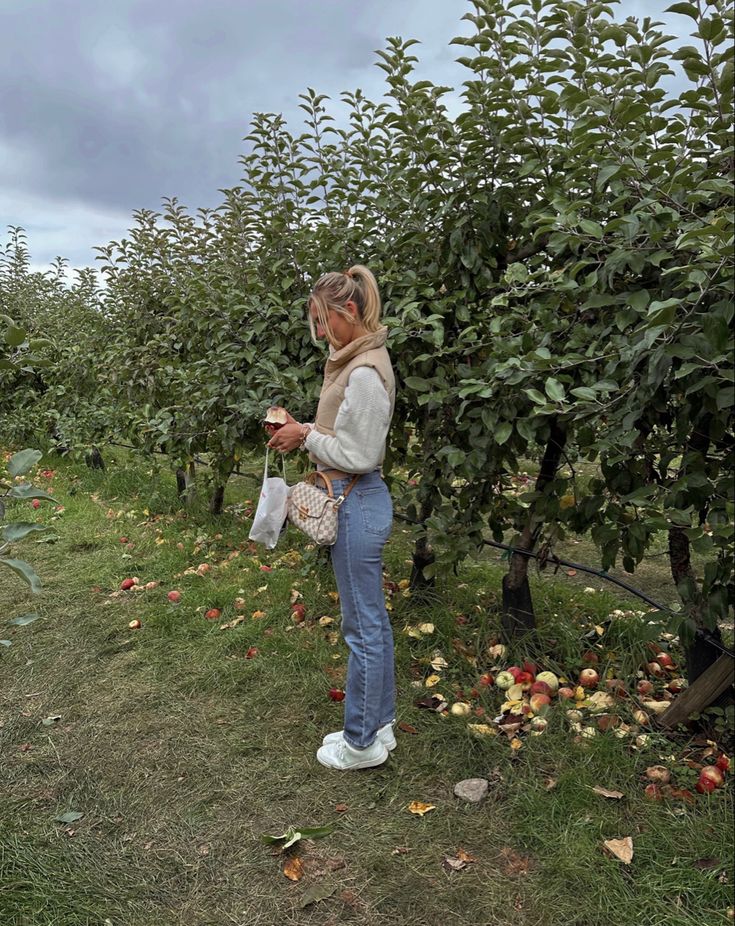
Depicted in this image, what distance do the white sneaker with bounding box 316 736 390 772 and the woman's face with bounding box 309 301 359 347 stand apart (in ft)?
4.93

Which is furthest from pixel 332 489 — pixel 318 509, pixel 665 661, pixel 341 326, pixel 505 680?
pixel 665 661

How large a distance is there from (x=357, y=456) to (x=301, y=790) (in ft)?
4.15

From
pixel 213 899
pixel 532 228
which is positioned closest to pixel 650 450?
pixel 532 228

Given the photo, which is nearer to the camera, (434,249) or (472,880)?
(472,880)

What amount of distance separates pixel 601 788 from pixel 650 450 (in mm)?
1190

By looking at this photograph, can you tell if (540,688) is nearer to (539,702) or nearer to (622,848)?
(539,702)

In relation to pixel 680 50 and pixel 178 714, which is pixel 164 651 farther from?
pixel 680 50

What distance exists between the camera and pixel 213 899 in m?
2.05

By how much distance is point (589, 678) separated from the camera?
2951 mm

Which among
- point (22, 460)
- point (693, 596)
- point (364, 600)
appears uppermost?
point (22, 460)

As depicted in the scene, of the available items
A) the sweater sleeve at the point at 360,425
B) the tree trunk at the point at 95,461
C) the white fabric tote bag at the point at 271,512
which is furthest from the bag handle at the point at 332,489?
the tree trunk at the point at 95,461

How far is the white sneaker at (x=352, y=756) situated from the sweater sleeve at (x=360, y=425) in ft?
3.57

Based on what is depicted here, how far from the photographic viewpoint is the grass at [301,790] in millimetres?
2018

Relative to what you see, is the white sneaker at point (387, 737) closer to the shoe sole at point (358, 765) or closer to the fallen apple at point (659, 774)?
the shoe sole at point (358, 765)
